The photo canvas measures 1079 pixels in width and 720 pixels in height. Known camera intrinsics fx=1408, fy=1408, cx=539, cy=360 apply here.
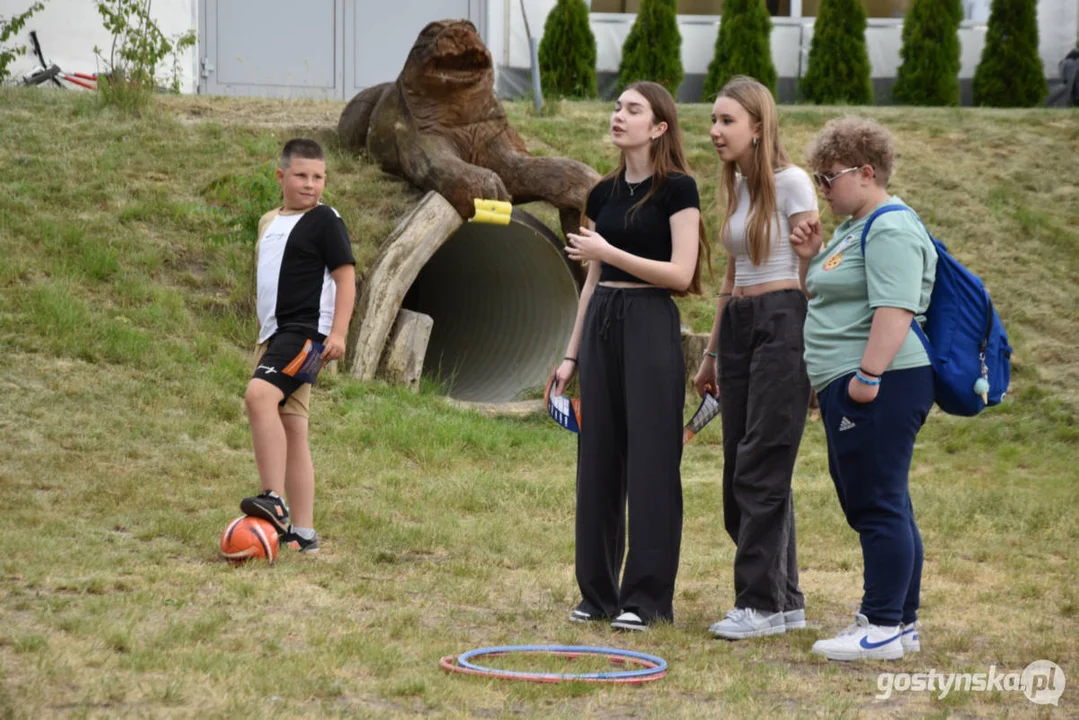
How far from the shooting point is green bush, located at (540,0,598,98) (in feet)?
60.2

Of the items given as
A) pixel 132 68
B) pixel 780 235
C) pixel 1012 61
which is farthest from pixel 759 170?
pixel 1012 61

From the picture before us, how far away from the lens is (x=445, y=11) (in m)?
18.3

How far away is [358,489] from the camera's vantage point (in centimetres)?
819

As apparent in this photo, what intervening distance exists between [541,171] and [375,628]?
22.7ft

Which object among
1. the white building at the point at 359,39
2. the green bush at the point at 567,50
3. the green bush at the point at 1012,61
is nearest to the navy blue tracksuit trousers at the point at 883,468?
the white building at the point at 359,39

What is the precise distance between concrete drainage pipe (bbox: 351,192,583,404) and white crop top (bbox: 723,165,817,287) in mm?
5491

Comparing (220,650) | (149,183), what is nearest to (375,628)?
(220,650)

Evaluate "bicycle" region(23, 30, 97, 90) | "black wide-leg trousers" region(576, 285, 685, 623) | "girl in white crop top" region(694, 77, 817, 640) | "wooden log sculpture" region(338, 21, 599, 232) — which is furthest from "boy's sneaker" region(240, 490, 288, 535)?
"bicycle" region(23, 30, 97, 90)

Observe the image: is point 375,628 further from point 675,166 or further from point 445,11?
point 445,11

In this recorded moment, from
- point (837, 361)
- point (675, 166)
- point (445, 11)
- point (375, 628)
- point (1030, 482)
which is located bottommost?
point (1030, 482)

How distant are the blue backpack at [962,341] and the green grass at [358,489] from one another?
0.94 meters

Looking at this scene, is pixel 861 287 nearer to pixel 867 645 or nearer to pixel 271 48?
pixel 867 645

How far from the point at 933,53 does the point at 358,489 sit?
13577 mm

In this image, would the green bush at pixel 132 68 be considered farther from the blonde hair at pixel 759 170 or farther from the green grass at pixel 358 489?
the blonde hair at pixel 759 170
